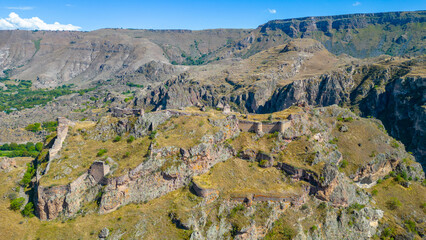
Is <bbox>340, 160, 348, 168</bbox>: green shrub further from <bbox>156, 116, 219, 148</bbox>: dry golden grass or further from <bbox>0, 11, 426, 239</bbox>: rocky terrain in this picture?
<bbox>156, 116, 219, 148</bbox>: dry golden grass

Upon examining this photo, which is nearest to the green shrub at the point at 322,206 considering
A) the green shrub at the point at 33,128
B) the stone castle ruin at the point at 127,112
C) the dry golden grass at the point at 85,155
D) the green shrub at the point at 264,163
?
the green shrub at the point at 264,163

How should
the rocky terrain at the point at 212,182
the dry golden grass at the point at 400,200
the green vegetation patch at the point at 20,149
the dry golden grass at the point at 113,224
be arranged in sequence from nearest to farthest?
the dry golden grass at the point at 113,224
the rocky terrain at the point at 212,182
the dry golden grass at the point at 400,200
the green vegetation patch at the point at 20,149

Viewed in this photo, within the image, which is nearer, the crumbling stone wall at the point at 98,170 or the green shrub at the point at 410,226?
the crumbling stone wall at the point at 98,170

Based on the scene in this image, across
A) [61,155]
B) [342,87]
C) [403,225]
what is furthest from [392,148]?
[342,87]

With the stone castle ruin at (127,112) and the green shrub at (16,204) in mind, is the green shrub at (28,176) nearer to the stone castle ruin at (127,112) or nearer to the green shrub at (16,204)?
the green shrub at (16,204)

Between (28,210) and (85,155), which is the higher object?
(85,155)

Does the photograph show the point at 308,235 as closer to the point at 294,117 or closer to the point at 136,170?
the point at 294,117

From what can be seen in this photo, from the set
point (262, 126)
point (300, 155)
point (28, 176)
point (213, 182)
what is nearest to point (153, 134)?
point (213, 182)

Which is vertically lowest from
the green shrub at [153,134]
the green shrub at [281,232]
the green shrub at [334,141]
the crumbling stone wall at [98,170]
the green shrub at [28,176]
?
the green shrub at [281,232]

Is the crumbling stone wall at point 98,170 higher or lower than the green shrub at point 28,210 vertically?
higher

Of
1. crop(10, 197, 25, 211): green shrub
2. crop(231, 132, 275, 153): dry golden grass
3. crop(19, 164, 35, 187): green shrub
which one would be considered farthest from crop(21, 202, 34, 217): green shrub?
crop(231, 132, 275, 153): dry golden grass

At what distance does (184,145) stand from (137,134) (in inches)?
564

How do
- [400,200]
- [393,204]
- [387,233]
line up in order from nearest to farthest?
[387,233]
[393,204]
[400,200]

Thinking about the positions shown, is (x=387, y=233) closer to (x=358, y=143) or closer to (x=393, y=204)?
(x=393, y=204)
